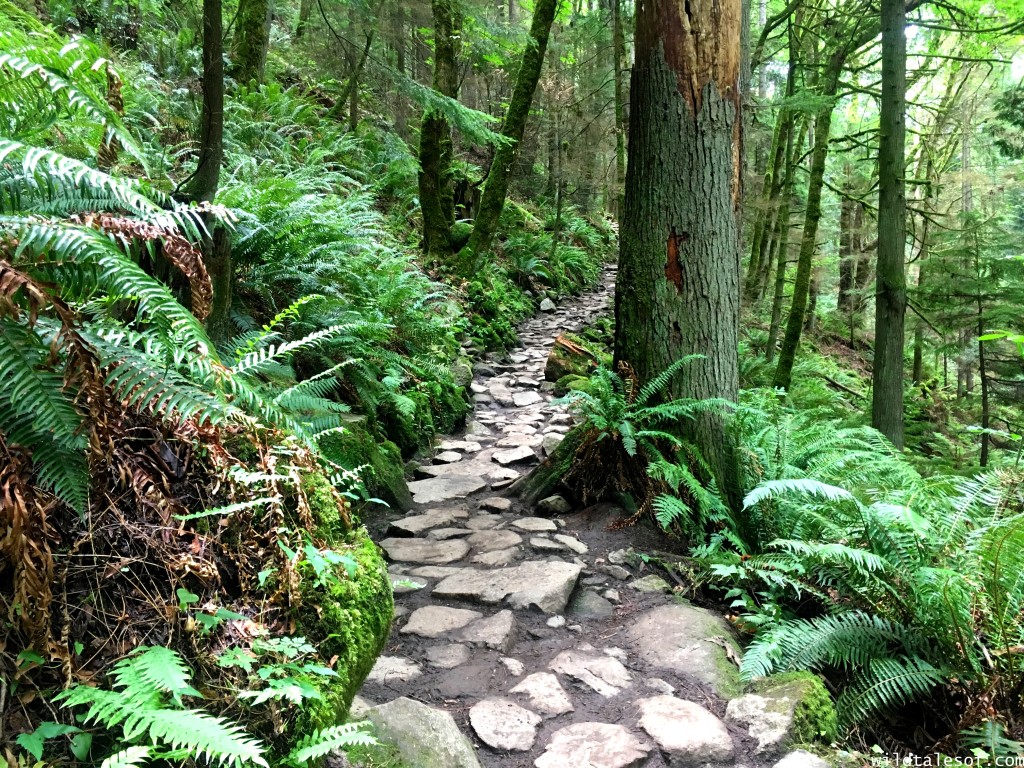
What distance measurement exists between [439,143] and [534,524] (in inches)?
315

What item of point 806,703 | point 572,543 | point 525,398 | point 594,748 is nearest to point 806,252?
point 525,398

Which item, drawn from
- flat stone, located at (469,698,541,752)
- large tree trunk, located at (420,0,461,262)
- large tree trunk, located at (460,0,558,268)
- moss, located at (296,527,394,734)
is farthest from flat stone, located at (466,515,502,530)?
large tree trunk, located at (420,0,461,262)

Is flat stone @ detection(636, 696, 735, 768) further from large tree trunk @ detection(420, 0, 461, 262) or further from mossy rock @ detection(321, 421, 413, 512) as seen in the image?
large tree trunk @ detection(420, 0, 461, 262)

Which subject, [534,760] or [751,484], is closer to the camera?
[534,760]

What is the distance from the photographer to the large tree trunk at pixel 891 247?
6.97 m

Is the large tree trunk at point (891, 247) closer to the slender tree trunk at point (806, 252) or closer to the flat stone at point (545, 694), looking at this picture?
the slender tree trunk at point (806, 252)

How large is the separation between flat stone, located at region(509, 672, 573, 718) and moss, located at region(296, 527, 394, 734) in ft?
2.25

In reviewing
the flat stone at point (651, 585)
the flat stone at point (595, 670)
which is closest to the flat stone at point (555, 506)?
the flat stone at point (651, 585)

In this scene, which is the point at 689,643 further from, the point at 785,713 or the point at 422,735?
the point at 422,735

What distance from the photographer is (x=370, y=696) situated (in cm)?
248

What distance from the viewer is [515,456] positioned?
5.83 meters

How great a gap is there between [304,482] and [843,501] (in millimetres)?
3018

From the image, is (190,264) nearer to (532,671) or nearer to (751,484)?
(532,671)

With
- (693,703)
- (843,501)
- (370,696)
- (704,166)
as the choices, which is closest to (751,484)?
(843,501)
